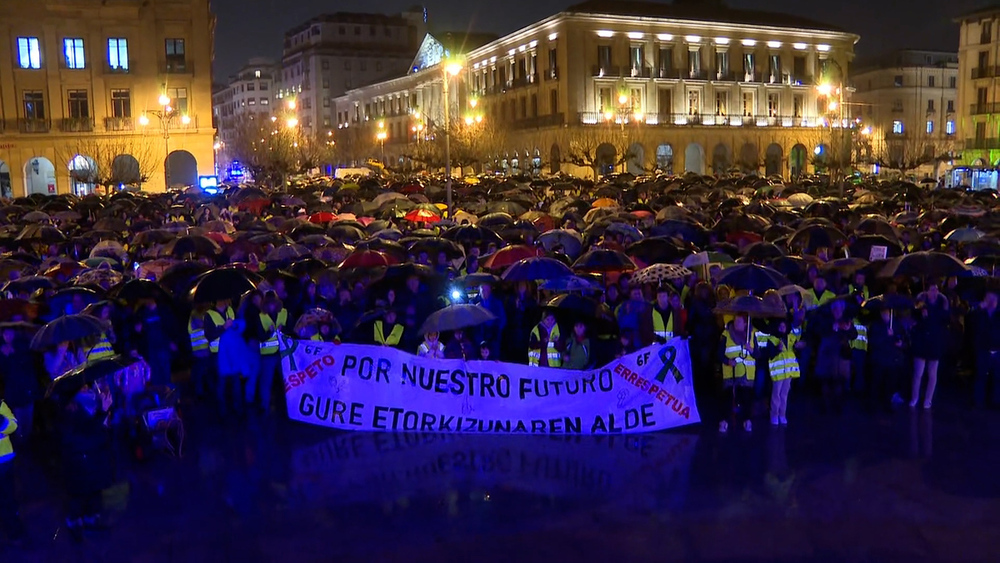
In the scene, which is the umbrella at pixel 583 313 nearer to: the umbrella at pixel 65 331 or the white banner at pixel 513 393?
the white banner at pixel 513 393

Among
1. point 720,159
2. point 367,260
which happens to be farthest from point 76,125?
point 367,260

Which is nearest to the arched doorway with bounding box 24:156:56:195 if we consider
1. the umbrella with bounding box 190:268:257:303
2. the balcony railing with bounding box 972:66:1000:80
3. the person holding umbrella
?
the umbrella with bounding box 190:268:257:303

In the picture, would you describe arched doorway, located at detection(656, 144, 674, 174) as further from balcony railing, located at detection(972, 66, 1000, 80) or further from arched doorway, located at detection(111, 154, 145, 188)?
arched doorway, located at detection(111, 154, 145, 188)

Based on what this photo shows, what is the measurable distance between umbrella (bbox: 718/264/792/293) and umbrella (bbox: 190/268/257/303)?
221 inches

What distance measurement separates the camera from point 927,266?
11.6m

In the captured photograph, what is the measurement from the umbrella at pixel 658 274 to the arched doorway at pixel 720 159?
60.4 metres

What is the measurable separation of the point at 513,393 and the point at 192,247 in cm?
791

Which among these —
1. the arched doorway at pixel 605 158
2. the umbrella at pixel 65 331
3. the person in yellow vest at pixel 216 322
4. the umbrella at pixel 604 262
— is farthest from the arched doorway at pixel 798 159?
the umbrella at pixel 65 331

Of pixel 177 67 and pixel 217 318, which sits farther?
pixel 177 67

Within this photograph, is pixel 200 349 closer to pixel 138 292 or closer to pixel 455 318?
pixel 138 292

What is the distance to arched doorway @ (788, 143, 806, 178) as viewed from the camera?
3078 inches

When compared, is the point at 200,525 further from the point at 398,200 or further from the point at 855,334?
the point at 398,200

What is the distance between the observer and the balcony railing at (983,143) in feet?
230

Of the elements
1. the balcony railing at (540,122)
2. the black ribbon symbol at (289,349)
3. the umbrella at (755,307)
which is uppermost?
the balcony railing at (540,122)
